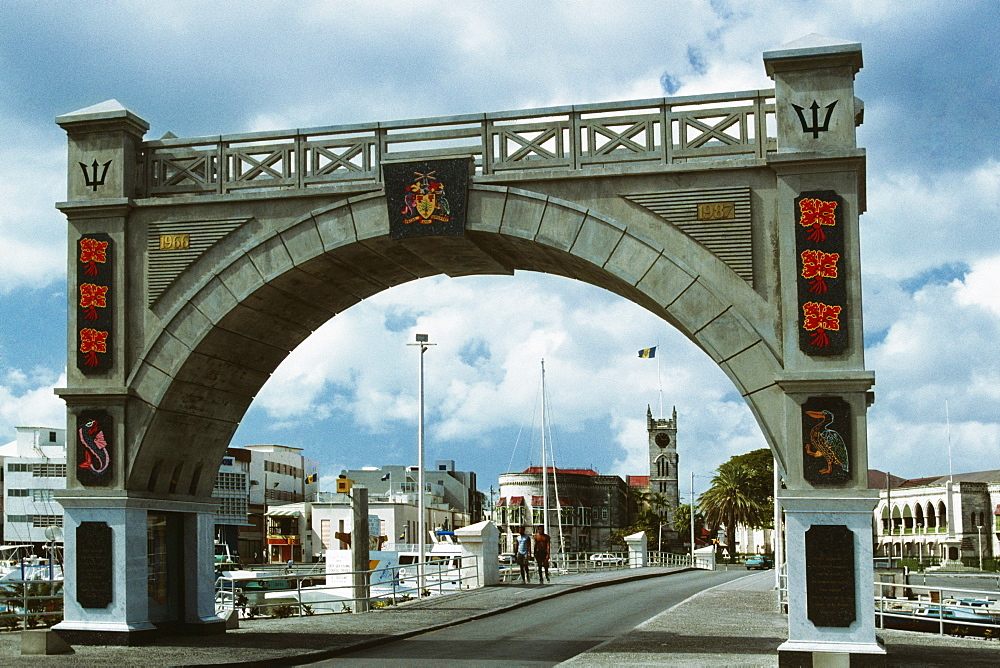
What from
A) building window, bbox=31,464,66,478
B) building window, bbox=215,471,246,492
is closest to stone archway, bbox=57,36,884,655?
building window, bbox=31,464,66,478

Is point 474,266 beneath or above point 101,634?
above

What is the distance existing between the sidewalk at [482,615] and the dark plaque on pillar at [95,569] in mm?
775

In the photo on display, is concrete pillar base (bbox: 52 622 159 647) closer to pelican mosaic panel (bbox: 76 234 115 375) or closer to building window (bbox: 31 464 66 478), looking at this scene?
pelican mosaic panel (bbox: 76 234 115 375)

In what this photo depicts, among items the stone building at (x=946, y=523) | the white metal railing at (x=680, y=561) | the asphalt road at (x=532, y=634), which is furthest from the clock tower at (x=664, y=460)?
the asphalt road at (x=532, y=634)

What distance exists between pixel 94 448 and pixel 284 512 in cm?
8769

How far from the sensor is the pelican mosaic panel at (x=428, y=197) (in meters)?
18.2

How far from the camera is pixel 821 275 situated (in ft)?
54.1

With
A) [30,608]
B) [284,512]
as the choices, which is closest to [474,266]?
[30,608]

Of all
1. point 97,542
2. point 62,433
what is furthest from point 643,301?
point 62,433

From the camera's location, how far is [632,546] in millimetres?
57281

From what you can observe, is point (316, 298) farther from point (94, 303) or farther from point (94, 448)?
point (94, 448)

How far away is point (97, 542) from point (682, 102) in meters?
11.6

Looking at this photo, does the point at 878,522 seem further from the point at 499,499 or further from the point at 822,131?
the point at 822,131

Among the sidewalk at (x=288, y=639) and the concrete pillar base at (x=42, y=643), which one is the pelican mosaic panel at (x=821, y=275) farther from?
the concrete pillar base at (x=42, y=643)
